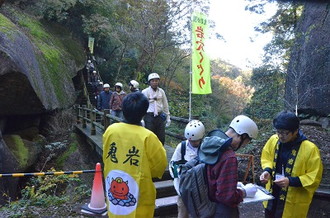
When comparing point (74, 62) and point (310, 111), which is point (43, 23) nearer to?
point (74, 62)

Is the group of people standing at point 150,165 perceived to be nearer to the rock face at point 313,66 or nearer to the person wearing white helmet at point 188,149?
the person wearing white helmet at point 188,149

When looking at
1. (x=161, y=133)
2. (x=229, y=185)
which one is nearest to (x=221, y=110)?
(x=161, y=133)

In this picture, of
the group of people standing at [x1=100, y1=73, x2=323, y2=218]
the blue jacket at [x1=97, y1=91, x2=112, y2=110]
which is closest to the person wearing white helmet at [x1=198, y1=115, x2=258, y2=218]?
the group of people standing at [x1=100, y1=73, x2=323, y2=218]

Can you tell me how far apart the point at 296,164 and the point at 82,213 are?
3050 mm

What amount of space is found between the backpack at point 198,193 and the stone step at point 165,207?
259cm

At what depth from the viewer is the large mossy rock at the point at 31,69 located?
705cm

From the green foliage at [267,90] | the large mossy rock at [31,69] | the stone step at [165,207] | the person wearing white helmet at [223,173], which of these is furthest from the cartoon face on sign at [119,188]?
the green foliage at [267,90]

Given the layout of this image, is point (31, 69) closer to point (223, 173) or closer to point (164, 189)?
point (164, 189)

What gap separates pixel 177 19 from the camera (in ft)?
50.3

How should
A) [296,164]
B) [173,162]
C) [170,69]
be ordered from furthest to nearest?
[170,69], [173,162], [296,164]

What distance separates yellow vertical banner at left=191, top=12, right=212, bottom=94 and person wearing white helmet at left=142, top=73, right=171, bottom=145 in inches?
112

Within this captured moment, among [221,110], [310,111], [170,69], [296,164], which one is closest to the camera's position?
[296,164]

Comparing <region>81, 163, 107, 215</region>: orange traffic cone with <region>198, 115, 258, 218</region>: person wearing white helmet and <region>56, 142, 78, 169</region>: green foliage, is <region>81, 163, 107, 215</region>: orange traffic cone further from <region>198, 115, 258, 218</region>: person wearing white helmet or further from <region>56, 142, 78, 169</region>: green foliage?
<region>56, 142, 78, 169</region>: green foliage

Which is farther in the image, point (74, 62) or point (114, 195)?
point (74, 62)
